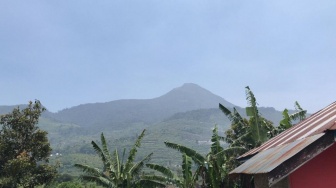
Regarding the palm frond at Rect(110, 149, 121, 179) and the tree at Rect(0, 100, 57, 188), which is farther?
the tree at Rect(0, 100, 57, 188)

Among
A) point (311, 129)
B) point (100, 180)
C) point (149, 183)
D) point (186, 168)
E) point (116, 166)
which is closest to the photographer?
point (311, 129)

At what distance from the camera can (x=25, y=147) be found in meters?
21.4

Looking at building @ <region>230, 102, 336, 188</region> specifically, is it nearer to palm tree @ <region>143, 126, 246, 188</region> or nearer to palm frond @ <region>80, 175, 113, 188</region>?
palm tree @ <region>143, 126, 246, 188</region>

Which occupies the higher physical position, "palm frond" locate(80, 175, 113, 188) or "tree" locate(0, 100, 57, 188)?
"tree" locate(0, 100, 57, 188)

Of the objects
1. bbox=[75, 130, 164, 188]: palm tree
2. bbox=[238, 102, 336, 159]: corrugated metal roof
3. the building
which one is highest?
bbox=[238, 102, 336, 159]: corrugated metal roof

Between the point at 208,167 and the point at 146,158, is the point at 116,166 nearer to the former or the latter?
the point at 146,158

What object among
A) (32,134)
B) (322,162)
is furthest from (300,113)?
(32,134)

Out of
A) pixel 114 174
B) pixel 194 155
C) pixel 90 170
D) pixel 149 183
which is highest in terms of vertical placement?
pixel 194 155

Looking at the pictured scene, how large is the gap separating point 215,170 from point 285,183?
8.98 metres

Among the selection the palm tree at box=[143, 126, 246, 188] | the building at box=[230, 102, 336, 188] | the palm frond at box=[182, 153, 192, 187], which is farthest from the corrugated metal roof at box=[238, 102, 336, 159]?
the palm frond at box=[182, 153, 192, 187]

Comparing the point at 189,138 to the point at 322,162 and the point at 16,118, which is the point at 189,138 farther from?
the point at 322,162

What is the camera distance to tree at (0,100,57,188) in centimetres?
2050

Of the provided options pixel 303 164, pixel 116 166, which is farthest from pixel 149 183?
pixel 303 164

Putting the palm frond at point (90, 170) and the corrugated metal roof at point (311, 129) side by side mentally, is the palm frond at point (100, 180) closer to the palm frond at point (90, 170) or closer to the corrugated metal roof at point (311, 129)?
the palm frond at point (90, 170)
